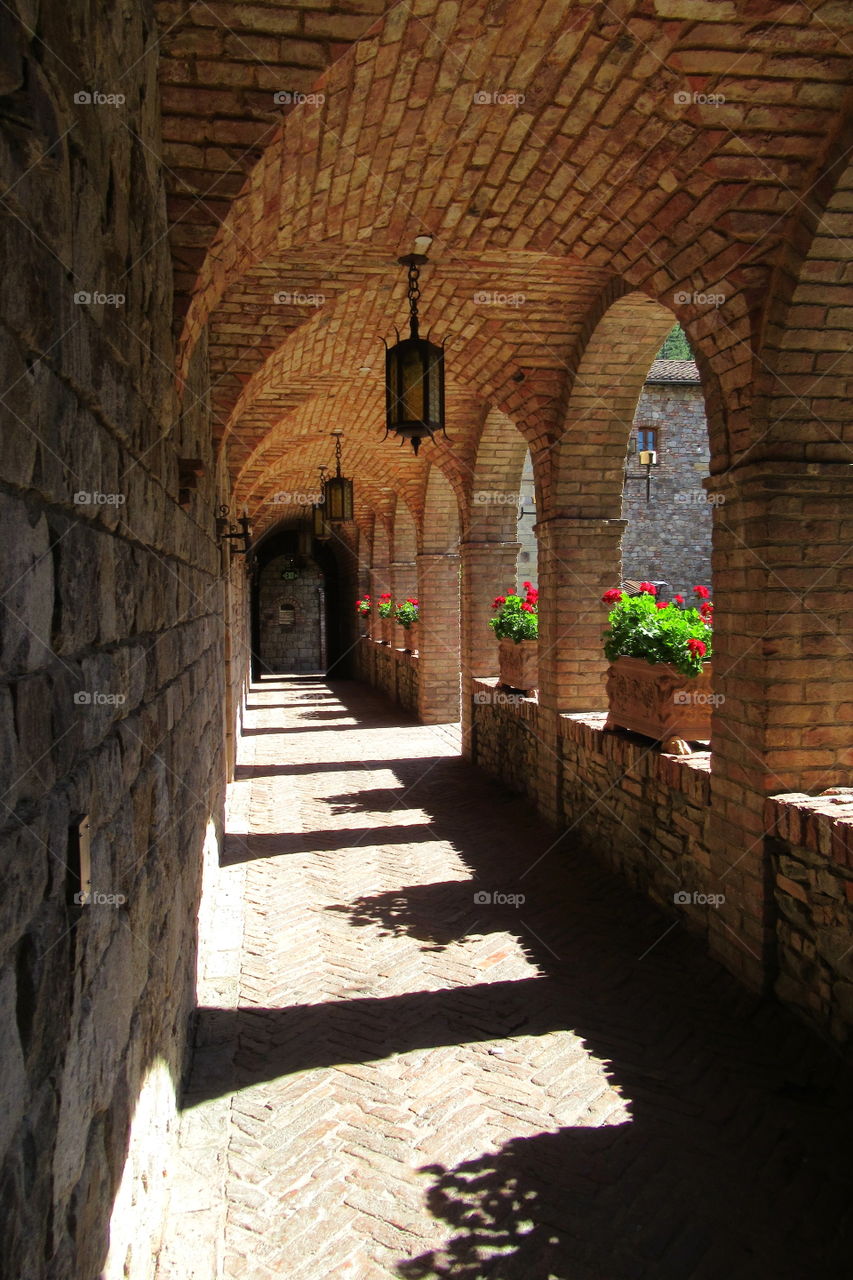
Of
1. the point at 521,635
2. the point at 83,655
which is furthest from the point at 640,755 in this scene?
the point at 83,655

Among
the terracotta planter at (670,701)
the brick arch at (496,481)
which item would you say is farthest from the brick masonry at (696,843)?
the brick arch at (496,481)

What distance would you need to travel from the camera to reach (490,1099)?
3.71m

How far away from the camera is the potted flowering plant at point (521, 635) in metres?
9.20

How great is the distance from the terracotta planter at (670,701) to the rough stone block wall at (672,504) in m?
17.9

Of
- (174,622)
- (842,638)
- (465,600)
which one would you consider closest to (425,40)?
(174,622)

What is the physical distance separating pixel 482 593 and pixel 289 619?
58.3ft

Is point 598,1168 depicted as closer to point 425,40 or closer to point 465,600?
point 425,40

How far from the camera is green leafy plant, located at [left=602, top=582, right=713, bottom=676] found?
5.53 meters

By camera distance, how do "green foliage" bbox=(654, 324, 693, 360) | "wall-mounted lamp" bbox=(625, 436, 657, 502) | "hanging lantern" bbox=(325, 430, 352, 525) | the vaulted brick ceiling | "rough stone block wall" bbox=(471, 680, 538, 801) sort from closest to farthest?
the vaulted brick ceiling
"rough stone block wall" bbox=(471, 680, 538, 801)
"hanging lantern" bbox=(325, 430, 352, 525)
"wall-mounted lamp" bbox=(625, 436, 657, 502)
"green foliage" bbox=(654, 324, 693, 360)

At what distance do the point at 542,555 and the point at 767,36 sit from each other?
4.93m

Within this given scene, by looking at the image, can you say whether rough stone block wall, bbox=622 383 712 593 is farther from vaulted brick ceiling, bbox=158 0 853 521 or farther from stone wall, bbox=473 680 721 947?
vaulted brick ceiling, bbox=158 0 853 521

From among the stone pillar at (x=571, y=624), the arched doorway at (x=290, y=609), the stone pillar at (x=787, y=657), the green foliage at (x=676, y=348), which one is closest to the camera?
the stone pillar at (x=787, y=657)

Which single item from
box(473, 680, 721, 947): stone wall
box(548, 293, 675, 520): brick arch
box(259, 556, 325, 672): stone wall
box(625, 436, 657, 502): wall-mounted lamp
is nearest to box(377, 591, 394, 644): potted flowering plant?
box(625, 436, 657, 502): wall-mounted lamp

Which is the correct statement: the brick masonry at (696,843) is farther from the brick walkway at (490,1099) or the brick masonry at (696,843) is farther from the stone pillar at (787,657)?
the brick walkway at (490,1099)
